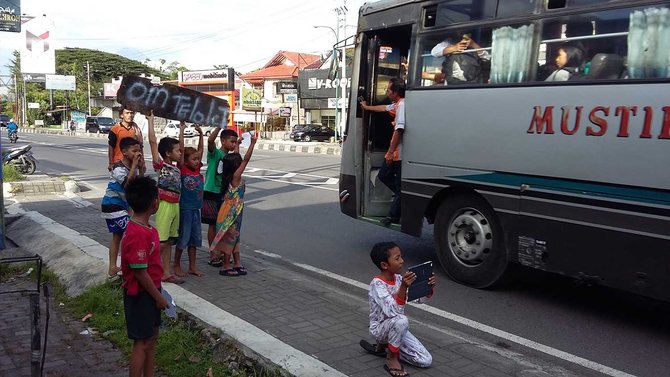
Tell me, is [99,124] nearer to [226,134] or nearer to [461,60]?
[226,134]

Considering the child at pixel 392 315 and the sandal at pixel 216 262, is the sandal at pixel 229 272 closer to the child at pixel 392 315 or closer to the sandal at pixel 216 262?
the sandal at pixel 216 262

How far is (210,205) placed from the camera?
621cm

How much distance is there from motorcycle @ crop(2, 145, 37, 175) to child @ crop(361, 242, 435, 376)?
1565 cm

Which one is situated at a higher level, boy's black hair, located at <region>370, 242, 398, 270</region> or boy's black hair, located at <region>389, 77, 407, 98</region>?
boy's black hair, located at <region>389, 77, 407, 98</region>

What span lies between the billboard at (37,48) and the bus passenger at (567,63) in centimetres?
2134

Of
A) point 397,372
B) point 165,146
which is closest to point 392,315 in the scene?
point 397,372

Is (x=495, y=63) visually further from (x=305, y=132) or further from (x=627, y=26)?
(x=305, y=132)

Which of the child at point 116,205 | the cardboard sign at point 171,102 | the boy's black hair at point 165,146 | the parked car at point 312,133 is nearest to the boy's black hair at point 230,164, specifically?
the cardboard sign at point 171,102

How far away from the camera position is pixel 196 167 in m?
5.63

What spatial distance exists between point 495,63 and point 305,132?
118 feet

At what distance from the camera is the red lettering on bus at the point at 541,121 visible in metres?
5.04

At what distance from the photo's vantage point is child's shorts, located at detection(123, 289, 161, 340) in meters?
3.37

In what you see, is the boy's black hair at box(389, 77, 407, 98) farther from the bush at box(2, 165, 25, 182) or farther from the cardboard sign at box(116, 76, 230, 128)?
the bush at box(2, 165, 25, 182)

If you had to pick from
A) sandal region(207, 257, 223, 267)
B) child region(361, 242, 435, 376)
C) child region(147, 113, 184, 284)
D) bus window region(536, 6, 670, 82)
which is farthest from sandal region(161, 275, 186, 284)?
bus window region(536, 6, 670, 82)
